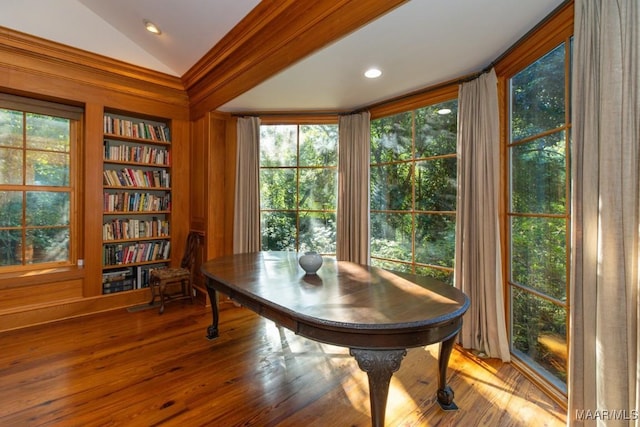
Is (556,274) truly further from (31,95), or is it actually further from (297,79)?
(31,95)

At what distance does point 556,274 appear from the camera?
6.23 feet

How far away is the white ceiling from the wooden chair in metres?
1.78

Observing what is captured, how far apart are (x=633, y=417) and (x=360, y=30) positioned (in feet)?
7.86

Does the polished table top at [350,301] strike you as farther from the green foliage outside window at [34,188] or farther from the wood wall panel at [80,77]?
the wood wall panel at [80,77]

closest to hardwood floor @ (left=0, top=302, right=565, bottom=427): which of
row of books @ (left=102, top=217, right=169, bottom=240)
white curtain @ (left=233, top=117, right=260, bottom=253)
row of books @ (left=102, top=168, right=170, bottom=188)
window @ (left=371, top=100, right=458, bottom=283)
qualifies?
window @ (left=371, top=100, right=458, bottom=283)

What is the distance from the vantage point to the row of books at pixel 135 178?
11.0ft

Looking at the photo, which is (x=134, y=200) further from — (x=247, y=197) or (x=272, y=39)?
(x=272, y=39)

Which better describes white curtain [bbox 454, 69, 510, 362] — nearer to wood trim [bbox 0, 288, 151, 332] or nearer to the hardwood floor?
the hardwood floor

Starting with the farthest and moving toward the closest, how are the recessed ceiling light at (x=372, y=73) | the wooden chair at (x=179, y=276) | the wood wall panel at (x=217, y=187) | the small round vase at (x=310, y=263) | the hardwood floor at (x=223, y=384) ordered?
1. the wood wall panel at (x=217, y=187)
2. the wooden chair at (x=179, y=276)
3. the recessed ceiling light at (x=372, y=73)
4. the small round vase at (x=310, y=263)
5. the hardwood floor at (x=223, y=384)

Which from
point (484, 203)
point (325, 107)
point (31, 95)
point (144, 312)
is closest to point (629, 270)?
point (484, 203)

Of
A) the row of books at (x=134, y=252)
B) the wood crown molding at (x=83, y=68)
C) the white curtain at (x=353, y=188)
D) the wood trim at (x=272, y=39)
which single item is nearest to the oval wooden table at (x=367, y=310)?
the white curtain at (x=353, y=188)

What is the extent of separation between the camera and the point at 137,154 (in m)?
3.56

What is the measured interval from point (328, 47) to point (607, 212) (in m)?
Result: 1.94

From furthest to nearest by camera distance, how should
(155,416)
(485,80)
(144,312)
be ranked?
1. (144,312)
2. (485,80)
3. (155,416)
